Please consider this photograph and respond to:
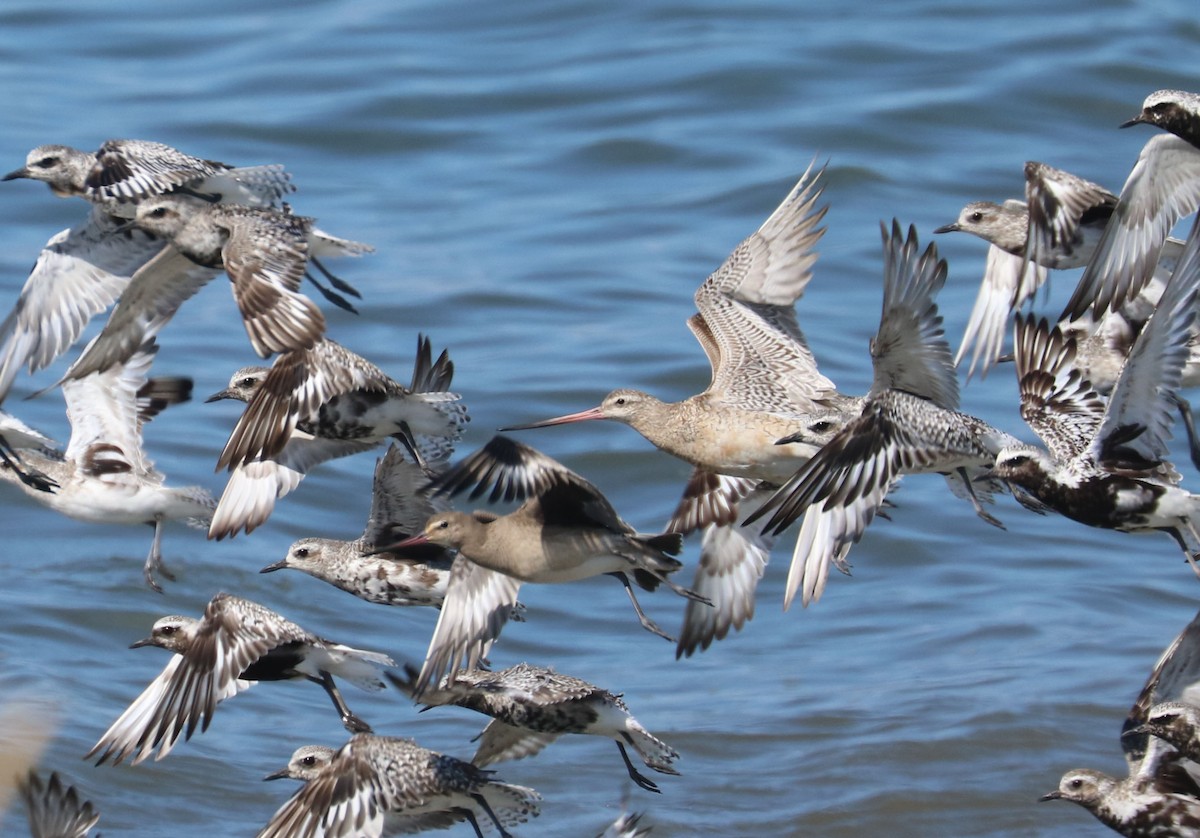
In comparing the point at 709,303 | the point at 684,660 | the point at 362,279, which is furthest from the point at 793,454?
the point at 362,279

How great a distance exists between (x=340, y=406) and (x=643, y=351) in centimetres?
824

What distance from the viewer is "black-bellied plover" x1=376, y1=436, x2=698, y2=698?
7992 millimetres

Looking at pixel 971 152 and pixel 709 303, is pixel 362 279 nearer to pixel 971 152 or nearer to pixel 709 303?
pixel 971 152

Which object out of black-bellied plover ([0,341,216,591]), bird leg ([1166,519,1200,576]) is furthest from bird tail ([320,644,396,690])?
bird leg ([1166,519,1200,576])

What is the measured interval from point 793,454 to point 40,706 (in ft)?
15.2

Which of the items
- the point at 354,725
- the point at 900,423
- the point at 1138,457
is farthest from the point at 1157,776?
the point at 354,725

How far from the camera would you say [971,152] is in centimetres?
2197

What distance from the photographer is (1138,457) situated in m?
8.48

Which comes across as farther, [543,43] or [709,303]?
[543,43]

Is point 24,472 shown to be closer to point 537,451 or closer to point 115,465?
point 115,465

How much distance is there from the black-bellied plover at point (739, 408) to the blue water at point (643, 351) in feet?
4.29

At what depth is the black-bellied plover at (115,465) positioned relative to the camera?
11.6 metres

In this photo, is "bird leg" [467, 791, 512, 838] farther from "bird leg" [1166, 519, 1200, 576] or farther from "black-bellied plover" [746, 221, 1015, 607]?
"bird leg" [1166, 519, 1200, 576]

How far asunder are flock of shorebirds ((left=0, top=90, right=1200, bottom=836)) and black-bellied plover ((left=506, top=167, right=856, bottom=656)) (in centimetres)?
2
